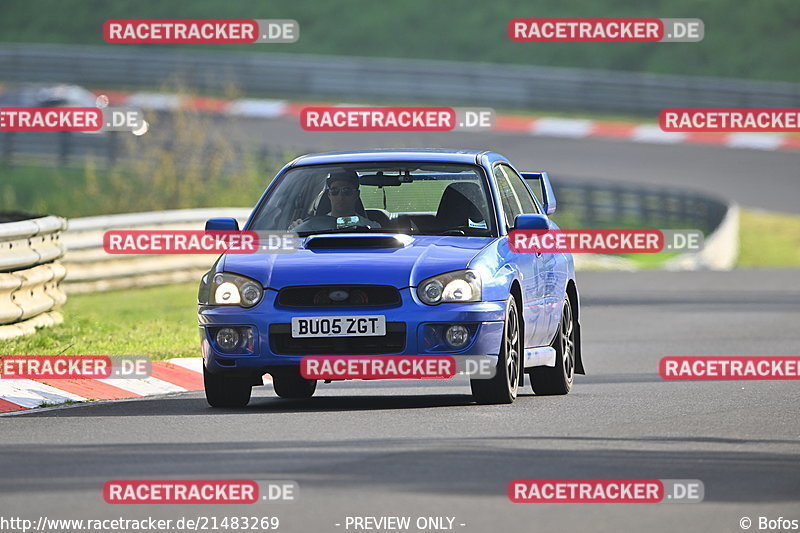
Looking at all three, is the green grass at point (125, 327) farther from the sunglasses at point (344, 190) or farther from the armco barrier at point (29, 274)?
the sunglasses at point (344, 190)

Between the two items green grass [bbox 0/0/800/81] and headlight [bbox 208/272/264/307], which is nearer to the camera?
headlight [bbox 208/272/264/307]

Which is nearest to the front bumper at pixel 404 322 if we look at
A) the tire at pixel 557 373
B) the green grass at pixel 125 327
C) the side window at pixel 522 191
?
the tire at pixel 557 373

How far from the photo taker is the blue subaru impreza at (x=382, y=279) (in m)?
10.5

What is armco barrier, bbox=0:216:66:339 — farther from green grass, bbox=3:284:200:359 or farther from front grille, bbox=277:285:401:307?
front grille, bbox=277:285:401:307

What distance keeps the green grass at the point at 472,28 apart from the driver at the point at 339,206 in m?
39.9

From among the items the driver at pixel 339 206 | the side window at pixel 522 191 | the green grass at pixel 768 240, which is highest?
the green grass at pixel 768 240

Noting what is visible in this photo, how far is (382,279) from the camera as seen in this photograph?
10.5 m

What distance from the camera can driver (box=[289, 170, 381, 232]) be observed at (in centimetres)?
1154

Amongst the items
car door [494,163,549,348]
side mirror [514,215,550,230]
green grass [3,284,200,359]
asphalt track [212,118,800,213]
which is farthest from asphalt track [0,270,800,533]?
asphalt track [212,118,800,213]

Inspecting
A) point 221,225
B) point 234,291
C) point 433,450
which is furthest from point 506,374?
point 433,450

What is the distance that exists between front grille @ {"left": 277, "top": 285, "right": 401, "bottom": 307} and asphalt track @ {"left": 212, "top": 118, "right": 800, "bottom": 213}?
23458 mm

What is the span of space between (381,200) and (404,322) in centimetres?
150

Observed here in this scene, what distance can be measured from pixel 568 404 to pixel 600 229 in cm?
2223

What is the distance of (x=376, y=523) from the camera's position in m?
6.85
